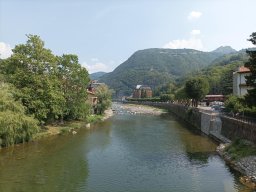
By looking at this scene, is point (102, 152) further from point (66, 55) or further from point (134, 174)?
point (66, 55)

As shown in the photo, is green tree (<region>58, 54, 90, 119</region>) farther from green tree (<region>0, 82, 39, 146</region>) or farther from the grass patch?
the grass patch

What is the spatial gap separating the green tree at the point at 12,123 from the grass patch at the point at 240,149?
2644cm

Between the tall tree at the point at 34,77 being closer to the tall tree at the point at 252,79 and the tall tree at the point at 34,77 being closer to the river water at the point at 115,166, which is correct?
the river water at the point at 115,166

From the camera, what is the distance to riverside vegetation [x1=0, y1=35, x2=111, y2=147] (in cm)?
4675

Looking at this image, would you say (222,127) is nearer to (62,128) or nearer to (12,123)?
(62,128)

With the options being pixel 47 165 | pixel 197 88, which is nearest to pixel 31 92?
pixel 47 165

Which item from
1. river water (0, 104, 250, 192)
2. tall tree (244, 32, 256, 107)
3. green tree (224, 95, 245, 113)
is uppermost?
tall tree (244, 32, 256, 107)

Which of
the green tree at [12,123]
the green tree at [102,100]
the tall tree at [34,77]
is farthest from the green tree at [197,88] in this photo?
the green tree at [12,123]

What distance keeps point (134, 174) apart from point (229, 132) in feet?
77.8

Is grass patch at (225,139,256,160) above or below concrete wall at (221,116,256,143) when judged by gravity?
below

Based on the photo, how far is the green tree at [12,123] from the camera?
44594 millimetres

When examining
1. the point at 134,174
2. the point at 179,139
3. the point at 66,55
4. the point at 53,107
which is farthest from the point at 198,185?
the point at 66,55

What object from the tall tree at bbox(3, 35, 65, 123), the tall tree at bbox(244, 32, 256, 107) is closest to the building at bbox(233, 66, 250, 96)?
the tall tree at bbox(244, 32, 256, 107)

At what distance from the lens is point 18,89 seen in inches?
2211
